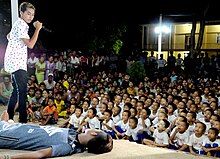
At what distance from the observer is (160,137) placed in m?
5.72

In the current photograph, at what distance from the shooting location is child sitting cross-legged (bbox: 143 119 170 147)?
562 centimetres

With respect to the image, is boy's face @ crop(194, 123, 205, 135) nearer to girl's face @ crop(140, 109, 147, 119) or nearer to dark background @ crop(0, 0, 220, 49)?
girl's face @ crop(140, 109, 147, 119)

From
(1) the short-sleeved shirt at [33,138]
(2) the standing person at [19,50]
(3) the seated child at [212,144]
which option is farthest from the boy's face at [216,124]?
(2) the standing person at [19,50]

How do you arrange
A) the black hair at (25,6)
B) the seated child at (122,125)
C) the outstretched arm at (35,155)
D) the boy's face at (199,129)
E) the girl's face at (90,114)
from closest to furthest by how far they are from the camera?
the outstretched arm at (35,155), the black hair at (25,6), the boy's face at (199,129), the seated child at (122,125), the girl's face at (90,114)

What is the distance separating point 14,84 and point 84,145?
1.27m

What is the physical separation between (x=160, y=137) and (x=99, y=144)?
2.22 m

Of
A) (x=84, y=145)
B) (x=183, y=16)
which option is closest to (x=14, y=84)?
(x=84, y=145)

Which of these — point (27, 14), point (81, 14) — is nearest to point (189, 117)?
point (27, 14)

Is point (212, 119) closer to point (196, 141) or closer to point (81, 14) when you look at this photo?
point (196, 141)

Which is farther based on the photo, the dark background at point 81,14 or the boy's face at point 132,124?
the dark background at point 81,14

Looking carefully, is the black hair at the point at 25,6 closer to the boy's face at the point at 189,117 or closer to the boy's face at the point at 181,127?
the boy's face at the point at 181,127

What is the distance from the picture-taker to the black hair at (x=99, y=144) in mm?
3656

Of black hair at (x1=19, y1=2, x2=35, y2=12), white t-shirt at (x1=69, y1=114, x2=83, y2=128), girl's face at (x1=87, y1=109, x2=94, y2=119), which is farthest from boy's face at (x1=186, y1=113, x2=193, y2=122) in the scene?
black hair at (x1=19, y1=2, x2=35, y2=12)

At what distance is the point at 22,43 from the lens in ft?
14.2
